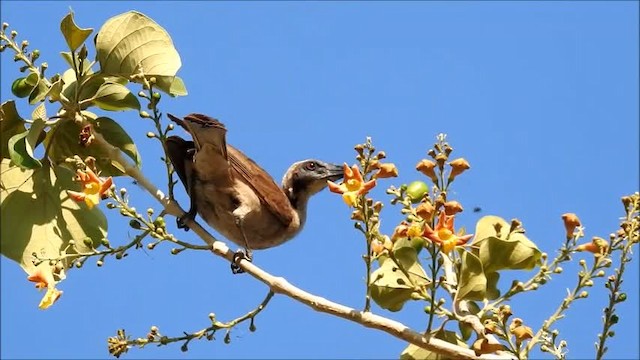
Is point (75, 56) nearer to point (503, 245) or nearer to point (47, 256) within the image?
point (47, 256)

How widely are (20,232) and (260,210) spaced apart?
178cm

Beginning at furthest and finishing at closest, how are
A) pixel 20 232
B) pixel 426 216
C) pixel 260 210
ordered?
pixel 260 210 → pixel 20 232 → pixel 426 216

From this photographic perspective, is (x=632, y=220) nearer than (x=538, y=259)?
Yes

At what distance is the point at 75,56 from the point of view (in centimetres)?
418

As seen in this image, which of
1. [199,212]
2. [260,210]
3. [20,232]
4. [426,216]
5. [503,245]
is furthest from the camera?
[260,210]

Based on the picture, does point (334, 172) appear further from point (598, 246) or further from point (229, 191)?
point (598, 246)

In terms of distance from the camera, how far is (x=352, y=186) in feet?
10.9

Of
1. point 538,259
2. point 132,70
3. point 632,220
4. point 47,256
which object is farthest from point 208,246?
point 632,220

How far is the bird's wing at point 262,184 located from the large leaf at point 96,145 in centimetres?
120

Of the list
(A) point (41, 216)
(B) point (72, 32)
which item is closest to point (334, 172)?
(A) point (41, 216)

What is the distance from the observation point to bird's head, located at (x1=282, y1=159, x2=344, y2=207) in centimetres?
622

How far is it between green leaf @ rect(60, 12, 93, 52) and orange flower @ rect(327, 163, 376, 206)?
4.48 ft

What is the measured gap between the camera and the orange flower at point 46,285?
11.7 feet

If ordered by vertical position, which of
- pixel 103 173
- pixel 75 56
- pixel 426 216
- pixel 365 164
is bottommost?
pixel 426 216
